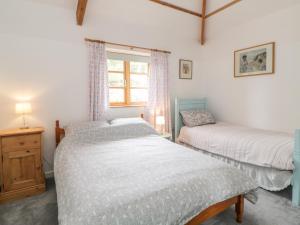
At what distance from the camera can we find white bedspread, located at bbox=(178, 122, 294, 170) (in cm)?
220

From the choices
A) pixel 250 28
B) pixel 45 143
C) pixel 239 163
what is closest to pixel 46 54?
pixel 45 143

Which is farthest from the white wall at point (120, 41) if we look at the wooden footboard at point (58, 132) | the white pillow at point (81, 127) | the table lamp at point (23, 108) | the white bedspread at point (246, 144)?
the white bedspread at point (246, 144)

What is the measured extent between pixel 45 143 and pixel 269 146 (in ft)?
10.2

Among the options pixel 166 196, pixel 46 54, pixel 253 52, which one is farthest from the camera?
pixel 253 52

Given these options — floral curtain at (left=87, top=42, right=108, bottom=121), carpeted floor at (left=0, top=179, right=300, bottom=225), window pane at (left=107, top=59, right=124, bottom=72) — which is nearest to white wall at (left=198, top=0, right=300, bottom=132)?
carpeted floor at (left=0, top=179, right=300, bottom=225)

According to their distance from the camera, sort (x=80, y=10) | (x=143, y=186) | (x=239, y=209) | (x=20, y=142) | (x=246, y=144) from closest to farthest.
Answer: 1. (x=143, y=186)
2. (x=239, y=209)
3. (x=20, y=142)
4. (x=246, y=144)
5. (x=80, y=10)

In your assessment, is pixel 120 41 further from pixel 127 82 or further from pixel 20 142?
pixel 20 142

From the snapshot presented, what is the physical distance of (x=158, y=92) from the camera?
3.65 metres

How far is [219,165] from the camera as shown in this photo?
5.61 feet

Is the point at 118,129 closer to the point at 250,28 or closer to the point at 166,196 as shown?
Result: the point at 166,196

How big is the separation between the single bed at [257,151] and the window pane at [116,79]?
5.08 ft

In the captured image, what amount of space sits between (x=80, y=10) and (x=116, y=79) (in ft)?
3.94

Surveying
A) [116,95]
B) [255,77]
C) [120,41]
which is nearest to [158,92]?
[116,95]

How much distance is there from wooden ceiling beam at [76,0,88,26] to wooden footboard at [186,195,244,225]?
294cm
